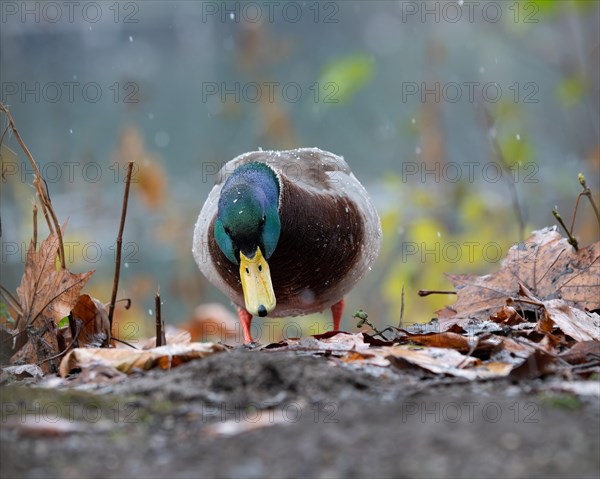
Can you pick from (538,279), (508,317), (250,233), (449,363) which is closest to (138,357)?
(449,363)

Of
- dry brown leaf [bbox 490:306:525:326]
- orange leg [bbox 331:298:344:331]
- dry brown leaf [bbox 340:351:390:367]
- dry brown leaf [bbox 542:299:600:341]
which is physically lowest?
orange leg [bbox 331:298:344:331]

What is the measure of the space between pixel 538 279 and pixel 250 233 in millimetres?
1282

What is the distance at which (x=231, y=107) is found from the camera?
8.21m

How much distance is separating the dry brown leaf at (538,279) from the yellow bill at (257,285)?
733mm

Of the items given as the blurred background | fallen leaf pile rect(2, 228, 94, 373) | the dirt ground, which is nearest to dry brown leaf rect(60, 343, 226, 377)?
the dirt ground

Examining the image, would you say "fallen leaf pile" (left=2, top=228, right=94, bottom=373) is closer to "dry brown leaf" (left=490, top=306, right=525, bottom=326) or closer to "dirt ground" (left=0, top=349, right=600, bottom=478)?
"dirt ground" (left=0, top=349, right=600, bottom=478)

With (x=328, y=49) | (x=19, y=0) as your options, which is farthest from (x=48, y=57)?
(x=328, y=49)

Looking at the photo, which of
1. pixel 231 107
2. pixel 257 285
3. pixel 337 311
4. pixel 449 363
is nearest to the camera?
pixel 449 363

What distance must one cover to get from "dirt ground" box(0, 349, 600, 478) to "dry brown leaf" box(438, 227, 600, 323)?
50.8 inches

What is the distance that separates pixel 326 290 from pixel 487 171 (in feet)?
17.1

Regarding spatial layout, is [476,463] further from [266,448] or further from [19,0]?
[19,0]

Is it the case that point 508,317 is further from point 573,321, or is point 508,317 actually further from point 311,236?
point 311,236

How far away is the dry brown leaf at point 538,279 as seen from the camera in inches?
137

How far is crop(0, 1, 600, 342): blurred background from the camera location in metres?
7.54
